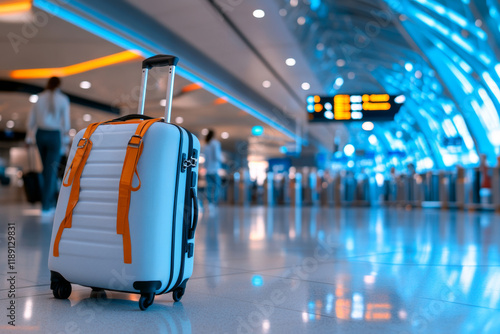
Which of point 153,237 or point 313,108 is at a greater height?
point 313,108

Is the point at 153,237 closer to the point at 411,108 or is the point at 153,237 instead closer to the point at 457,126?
the point at 457,126

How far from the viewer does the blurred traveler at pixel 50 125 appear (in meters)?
6.79

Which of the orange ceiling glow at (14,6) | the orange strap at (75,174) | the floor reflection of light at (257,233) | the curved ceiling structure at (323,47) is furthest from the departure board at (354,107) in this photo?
the orange strap at (75,174)

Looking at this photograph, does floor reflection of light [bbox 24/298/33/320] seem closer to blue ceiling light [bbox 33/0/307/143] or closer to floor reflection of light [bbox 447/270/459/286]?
floor reflection of light [bbox 447/270/459/286]

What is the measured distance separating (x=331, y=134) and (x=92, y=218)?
3119cm

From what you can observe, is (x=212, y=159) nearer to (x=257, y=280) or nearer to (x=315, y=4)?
(x=315, y=4)

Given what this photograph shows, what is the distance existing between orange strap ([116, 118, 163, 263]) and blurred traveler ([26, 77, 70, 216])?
538 centimetres

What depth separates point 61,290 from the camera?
1.98 metres

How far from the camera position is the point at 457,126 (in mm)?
22938

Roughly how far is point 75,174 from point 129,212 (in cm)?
35

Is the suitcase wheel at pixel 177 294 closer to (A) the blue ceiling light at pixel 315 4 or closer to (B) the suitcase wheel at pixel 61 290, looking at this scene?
(B) the suitcase wheel at pixel 61 290

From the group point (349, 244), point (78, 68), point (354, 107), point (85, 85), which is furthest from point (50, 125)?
point (85, 85)

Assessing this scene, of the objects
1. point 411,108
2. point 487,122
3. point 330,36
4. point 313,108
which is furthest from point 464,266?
point 411,108

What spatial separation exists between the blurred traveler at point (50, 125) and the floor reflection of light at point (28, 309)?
5.29 m
